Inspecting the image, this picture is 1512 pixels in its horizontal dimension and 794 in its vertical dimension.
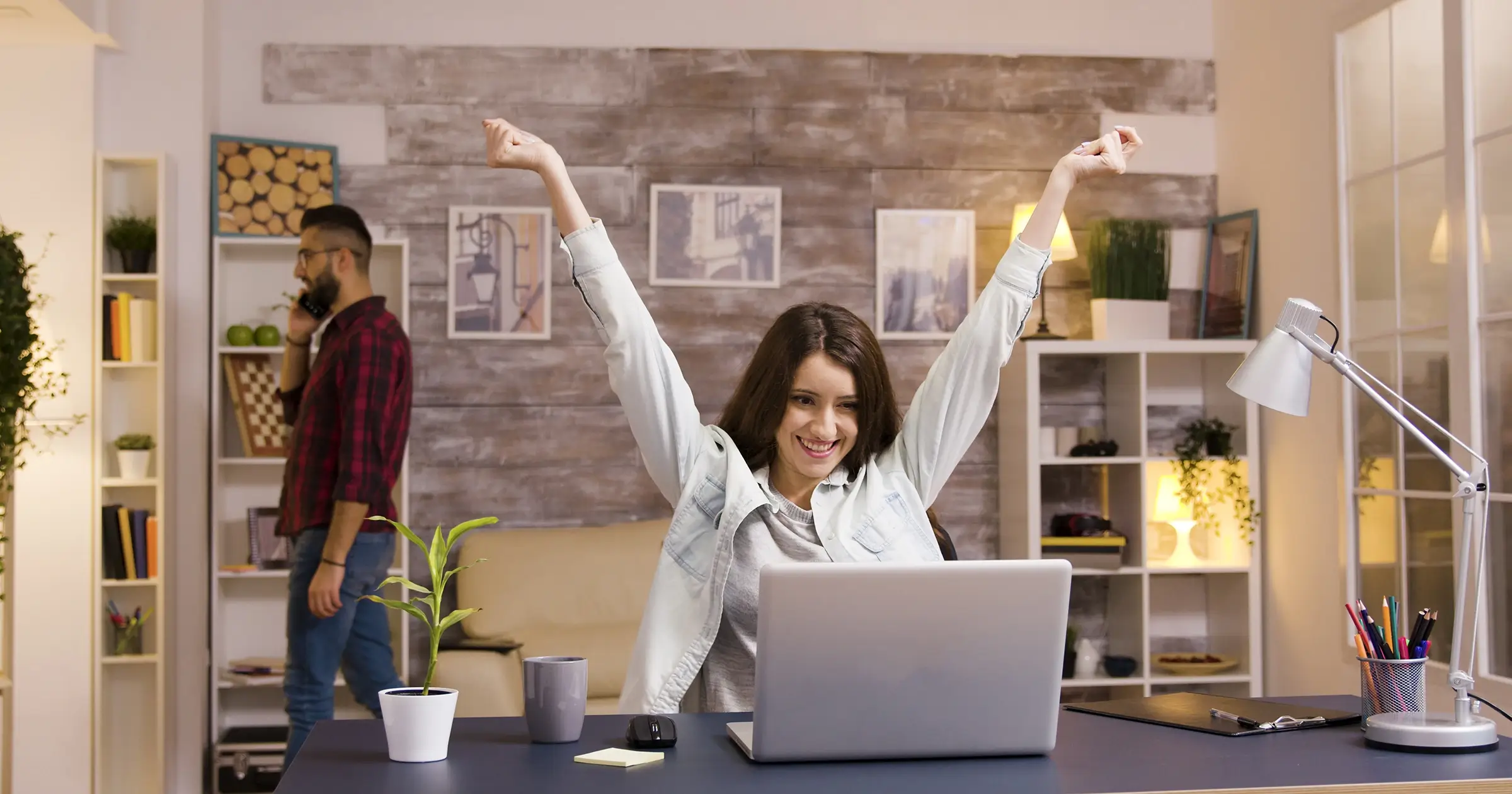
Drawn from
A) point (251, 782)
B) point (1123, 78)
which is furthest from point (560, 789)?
point (1123, 78)

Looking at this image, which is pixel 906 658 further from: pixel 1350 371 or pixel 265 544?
pixel 265 544

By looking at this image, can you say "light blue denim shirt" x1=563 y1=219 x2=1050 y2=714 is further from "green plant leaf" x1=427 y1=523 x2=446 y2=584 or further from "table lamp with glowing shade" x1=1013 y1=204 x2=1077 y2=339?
"table lamp with glowing shade" x1=1013 y1=204 x2=1077 y2=339

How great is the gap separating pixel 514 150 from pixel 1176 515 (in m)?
3.23

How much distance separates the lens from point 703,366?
4.40 m

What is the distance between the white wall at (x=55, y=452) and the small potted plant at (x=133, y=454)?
0.35ft

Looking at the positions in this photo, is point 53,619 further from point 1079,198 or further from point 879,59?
point 1079,198

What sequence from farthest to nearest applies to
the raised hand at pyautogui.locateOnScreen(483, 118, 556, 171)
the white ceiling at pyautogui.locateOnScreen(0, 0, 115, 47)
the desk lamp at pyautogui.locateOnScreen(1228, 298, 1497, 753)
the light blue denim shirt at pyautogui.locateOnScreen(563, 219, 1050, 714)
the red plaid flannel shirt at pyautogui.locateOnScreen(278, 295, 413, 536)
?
the white ceiling at pyautogui.locateOnScreen(0, 0, 115, 47) → the red plaid flannel shirt at pyautogui.locateOnScreen(278, 295, 413, 536) → the light blue denim shirt at pyautogui.locateOnScreen(563, 219, 1050, 714) → the raised hand at pyautogui.locateOnScreen(483, 118, 556, 171) → the desk lamp at pyautogui.locateOnScreen(1228, 298, 1497, 753)

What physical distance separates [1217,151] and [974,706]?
366 cm

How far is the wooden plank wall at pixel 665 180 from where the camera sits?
4312 millimetres

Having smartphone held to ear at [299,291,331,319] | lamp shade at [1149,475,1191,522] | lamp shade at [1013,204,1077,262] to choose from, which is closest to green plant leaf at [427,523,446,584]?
smartphone held to ear at [299,291,331,319]

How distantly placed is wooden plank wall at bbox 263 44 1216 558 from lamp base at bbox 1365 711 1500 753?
290 cm

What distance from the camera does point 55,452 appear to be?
3.96m

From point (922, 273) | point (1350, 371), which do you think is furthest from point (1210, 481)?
point (1350, 371)

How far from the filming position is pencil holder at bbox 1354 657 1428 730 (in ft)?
5.52
